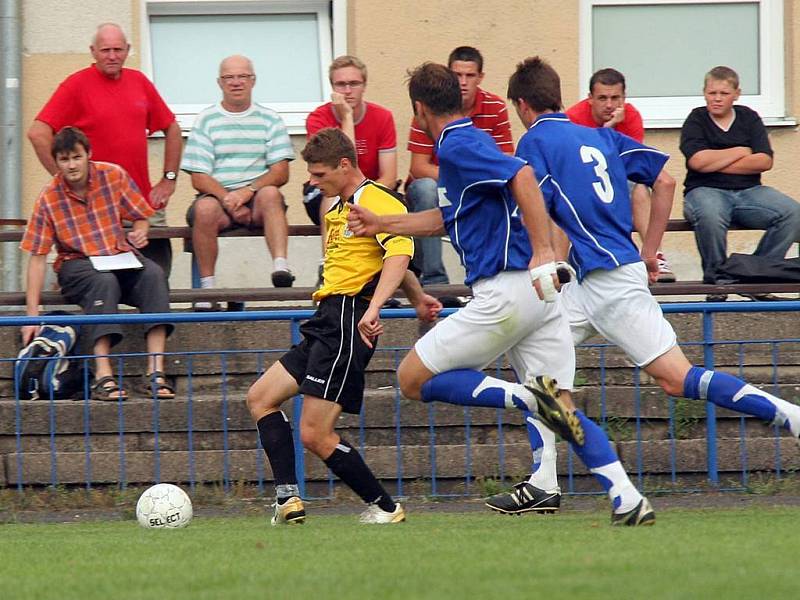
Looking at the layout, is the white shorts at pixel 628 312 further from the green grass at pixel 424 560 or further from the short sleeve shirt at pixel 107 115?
the short sleeve shirt at pixel 107 115

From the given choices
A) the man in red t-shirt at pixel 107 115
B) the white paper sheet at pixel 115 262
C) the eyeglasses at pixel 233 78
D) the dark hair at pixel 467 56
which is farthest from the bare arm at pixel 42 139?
the dark hair at pixel 467 56

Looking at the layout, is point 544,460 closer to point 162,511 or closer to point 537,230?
point 537,230

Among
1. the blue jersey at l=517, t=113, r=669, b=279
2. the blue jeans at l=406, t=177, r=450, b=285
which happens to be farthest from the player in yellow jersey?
the blue jeans at l=406, t=177, r=450, b=285

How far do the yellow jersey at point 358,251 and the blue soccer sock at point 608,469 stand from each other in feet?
4.39

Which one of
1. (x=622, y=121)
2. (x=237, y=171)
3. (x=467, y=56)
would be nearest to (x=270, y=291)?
(x=237, y=171)

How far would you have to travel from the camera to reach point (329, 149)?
7.45 meters

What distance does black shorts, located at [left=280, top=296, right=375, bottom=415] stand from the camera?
745 centimetres

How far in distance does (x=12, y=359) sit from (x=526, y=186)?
395cm

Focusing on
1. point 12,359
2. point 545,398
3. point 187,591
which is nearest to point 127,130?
point 12,359

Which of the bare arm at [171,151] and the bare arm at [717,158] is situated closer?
the bare arm at [717,158]

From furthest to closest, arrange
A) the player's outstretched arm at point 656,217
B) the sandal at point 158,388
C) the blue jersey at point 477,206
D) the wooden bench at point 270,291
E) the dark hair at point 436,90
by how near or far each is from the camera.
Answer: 1. the wooden bench at point 270,291
2. the sandal at point 158,388
3. the player's outstretched arm at point 656,217
4. the dark hair at point 436,90
5. the blue jersey at point 477,206

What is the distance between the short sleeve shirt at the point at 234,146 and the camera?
34.5 feet

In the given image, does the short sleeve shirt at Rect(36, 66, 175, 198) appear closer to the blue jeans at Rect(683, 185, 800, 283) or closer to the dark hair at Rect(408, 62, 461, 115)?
the blue jeans at Rect(683, 185, 800, 283)

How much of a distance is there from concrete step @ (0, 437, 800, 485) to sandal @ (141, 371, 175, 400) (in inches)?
13.6
